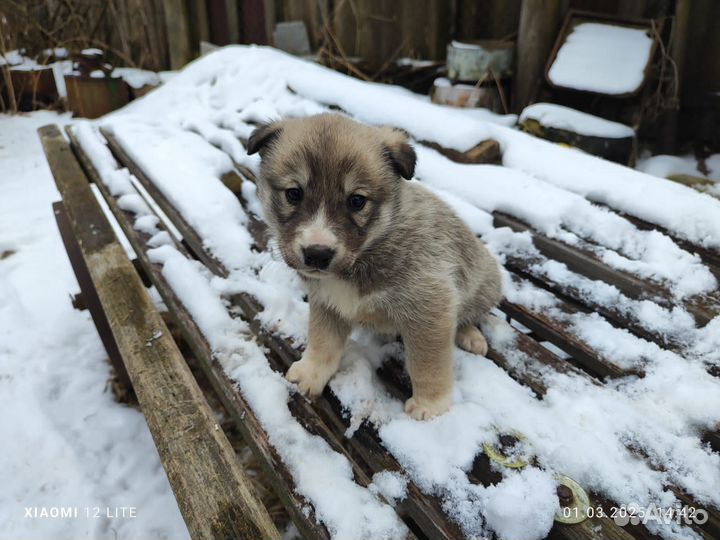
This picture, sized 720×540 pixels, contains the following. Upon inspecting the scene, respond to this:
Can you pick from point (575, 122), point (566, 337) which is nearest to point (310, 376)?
point (566, 337)

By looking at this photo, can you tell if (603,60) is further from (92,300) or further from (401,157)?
(92,300)

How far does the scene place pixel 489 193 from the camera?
2.94 m

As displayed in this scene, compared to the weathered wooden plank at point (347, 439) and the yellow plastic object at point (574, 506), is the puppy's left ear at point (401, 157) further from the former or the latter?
the yellow plastic object at point (574, 506)

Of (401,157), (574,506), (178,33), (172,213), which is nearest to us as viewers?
(574,506)

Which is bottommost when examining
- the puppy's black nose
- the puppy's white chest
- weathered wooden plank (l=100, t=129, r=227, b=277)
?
weathered wooden plank (l=100, t=129, r=227, b=277)

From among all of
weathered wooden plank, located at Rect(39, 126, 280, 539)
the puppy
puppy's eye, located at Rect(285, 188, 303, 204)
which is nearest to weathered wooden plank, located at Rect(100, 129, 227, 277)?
weathered wooden plank, located at Rect(39, 126, 280, 539)

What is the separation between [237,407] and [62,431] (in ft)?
6.17

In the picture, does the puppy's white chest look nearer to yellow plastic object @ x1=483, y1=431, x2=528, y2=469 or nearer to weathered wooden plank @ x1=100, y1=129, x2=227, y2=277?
yellow plastic object @ x1=483, y1=431, x2=528, y2=469

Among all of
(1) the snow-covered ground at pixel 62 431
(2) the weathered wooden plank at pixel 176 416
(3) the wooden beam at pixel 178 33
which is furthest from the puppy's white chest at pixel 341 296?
(3) the wooden beam at pixel 178 33

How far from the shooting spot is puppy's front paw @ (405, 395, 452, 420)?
175 centimetres

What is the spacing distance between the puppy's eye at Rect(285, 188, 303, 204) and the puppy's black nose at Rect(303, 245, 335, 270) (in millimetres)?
262

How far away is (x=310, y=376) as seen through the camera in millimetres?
1900

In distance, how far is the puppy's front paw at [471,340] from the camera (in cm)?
207

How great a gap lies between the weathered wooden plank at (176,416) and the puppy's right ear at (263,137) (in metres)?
0.81
